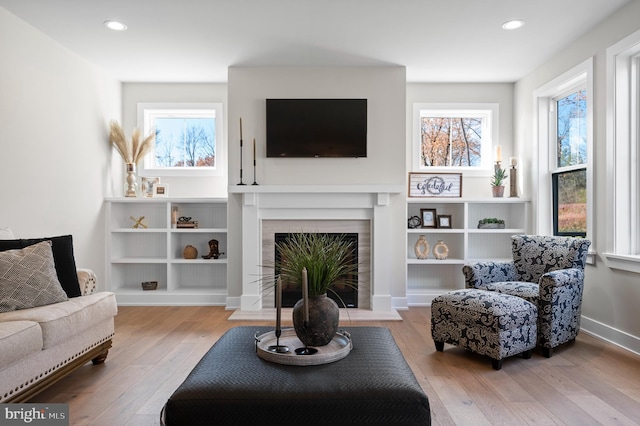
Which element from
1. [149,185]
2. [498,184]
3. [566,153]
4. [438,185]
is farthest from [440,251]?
[149,185]

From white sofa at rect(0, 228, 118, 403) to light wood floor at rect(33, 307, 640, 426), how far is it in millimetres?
156

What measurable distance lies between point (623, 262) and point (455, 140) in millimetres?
2374

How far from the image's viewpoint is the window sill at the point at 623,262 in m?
3.11

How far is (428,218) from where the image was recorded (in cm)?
496

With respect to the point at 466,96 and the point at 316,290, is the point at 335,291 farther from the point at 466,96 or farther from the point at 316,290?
the point at 466,96

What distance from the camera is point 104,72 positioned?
15.3 feet

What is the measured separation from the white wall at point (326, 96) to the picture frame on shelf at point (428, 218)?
25.2 inches

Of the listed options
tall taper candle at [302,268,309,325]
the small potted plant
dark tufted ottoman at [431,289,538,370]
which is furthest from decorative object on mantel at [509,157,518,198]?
tall taper candle at [302,268,309,325]

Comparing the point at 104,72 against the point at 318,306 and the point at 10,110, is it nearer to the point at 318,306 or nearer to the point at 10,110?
the point at 10,110

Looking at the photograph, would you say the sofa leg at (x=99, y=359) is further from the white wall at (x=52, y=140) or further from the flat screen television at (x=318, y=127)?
the flat screen television at (x=318, y=127)

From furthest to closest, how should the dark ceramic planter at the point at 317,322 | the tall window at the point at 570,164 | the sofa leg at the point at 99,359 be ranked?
the tall window at the point at 570,164
the sofa leg at the point at 99,359
the dark ceramic planter at the point at 317,322

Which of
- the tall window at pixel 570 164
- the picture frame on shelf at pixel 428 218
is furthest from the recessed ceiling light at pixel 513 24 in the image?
the picture frame on shelf at pixel 428 218

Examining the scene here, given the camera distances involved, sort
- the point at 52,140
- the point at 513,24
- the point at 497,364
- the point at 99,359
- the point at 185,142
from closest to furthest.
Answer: the point at 497,364, the point at 99,359, the point at 513,24, the point at 52,140, the point at 185,142

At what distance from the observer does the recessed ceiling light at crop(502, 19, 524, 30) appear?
3.43 metres
